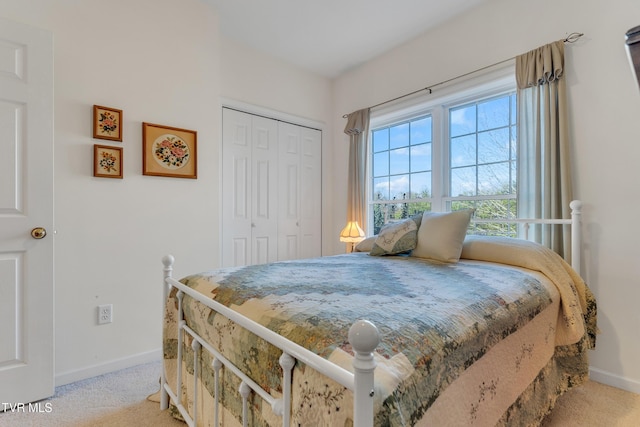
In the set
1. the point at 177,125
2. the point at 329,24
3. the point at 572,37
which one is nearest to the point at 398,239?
the point at 572,37

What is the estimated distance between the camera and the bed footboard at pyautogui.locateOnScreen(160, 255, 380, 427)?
1.76 feet

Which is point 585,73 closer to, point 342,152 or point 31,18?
point 342,152

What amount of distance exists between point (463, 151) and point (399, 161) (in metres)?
0.65

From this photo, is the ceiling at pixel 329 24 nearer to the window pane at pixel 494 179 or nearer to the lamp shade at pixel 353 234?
the window pane at pixel 494 179

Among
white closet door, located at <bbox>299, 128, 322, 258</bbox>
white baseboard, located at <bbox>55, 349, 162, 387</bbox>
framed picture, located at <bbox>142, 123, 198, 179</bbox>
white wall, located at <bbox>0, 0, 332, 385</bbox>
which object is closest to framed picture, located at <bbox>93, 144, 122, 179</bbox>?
white wall, located at <bbox>0, 0, 332, 385</bbox>

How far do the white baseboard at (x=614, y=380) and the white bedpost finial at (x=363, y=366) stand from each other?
7.20 feet

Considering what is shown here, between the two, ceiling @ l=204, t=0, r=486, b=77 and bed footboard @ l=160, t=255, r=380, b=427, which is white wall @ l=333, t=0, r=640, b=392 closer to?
ceiling @ l=204, t=0, r=486, b=77

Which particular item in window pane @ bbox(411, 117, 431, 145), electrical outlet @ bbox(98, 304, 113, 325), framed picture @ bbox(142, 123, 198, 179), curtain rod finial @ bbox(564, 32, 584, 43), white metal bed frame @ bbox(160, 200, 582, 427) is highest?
curtain rod finial @ bbox(564, 32, 584, 43)

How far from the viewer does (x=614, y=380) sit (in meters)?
1.86

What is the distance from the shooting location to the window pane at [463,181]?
260cm

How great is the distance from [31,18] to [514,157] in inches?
128

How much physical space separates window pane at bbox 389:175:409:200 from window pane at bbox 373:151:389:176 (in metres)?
0.13

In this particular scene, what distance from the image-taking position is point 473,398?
902mm

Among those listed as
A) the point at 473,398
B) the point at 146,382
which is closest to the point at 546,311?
the point at 473,398
